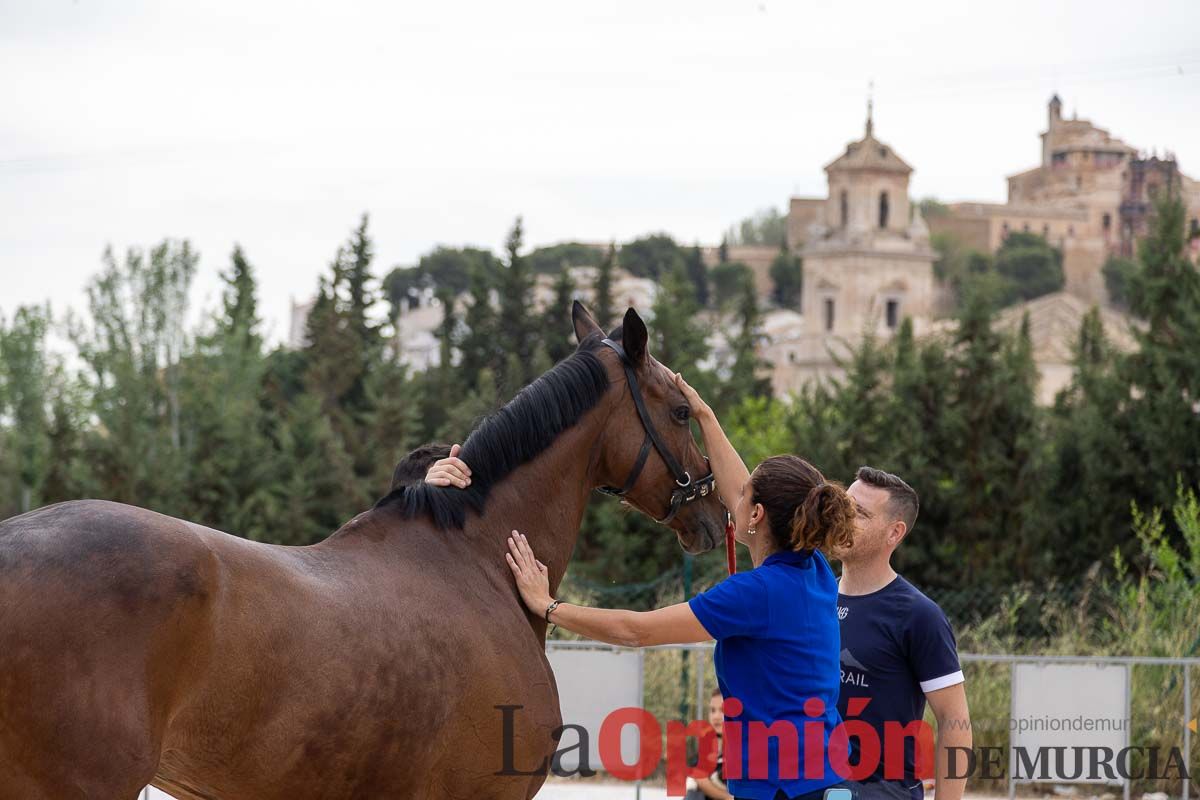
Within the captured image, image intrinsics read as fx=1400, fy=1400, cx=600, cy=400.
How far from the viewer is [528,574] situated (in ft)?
13.9

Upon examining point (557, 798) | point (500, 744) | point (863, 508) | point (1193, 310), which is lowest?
point (557, 798)

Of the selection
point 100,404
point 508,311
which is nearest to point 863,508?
point 100,404

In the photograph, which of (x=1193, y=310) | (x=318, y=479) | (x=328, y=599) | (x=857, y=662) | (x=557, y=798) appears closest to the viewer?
(x=328, y=599)

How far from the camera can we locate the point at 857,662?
4.52 metres

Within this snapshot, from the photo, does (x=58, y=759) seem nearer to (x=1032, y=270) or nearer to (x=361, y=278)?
(x=361, y=278)

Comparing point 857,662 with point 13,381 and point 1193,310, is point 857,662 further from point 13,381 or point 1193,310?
point 13,381

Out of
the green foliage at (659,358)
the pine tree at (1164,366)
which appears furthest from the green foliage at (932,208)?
the pine tree at (1164,366)

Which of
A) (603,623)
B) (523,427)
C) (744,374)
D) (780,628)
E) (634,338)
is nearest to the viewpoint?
(780,628)

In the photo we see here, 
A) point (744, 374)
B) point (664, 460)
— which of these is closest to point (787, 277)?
point (744, 374)

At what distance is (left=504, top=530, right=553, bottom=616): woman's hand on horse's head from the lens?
4199 mm

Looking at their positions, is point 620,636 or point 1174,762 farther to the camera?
point 1174,762

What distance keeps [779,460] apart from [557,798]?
6608 mm

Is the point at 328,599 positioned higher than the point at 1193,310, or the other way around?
the point at 1193,310

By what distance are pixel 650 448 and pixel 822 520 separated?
3.10 feet
